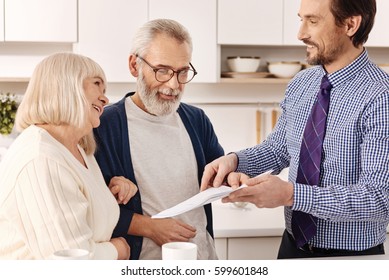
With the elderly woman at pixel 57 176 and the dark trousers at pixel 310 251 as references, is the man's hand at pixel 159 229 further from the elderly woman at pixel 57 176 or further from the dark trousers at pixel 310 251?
the dark trousers at pixel 310 251

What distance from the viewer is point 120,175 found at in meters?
1.71

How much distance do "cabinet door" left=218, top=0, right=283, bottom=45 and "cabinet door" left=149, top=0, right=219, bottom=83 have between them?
5 centimetres

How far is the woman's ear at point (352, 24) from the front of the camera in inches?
64.9

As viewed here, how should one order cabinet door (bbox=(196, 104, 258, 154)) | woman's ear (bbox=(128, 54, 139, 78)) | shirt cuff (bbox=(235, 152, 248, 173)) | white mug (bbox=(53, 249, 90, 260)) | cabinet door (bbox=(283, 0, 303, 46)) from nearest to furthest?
white mug (bbox=(53, 249, 90, 260))
woman's ear (bbox=(128, 54, 139, 78))
shirt cuff (bbox=(235, 152, 248, 173))
cabinet door (bbox=(283, 0, 303, 46))
cabinet door (bbox=(196, 104, 258, 154))

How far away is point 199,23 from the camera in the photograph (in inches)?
109

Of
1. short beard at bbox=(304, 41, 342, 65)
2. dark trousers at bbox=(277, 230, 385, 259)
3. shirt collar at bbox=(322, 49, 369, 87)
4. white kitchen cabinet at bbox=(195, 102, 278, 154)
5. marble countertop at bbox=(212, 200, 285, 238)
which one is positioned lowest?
marble countertop at bbox=(212, 200, 285, 238)

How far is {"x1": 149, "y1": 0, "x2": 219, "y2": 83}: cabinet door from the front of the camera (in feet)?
9.07

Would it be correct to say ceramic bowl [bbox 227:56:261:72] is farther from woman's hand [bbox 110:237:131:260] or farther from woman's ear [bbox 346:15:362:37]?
woman's hand [bbox 110:237:131:260]

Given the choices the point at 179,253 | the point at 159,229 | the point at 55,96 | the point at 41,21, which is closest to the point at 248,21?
the point at 41,21

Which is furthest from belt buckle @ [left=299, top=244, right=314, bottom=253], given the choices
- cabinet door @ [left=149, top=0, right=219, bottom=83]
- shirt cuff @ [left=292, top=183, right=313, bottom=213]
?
cabinet door @ [left=149, top=0, right=219, bottom=83]

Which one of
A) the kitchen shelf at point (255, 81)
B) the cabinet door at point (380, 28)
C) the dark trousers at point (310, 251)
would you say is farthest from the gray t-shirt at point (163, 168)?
the cabinet door at point (380, 28)

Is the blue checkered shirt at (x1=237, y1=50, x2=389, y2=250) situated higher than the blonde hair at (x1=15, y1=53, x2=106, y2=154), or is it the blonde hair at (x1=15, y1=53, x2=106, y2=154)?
the blonde hair at (x1=15, y1=53, x2=106, y2=154)
